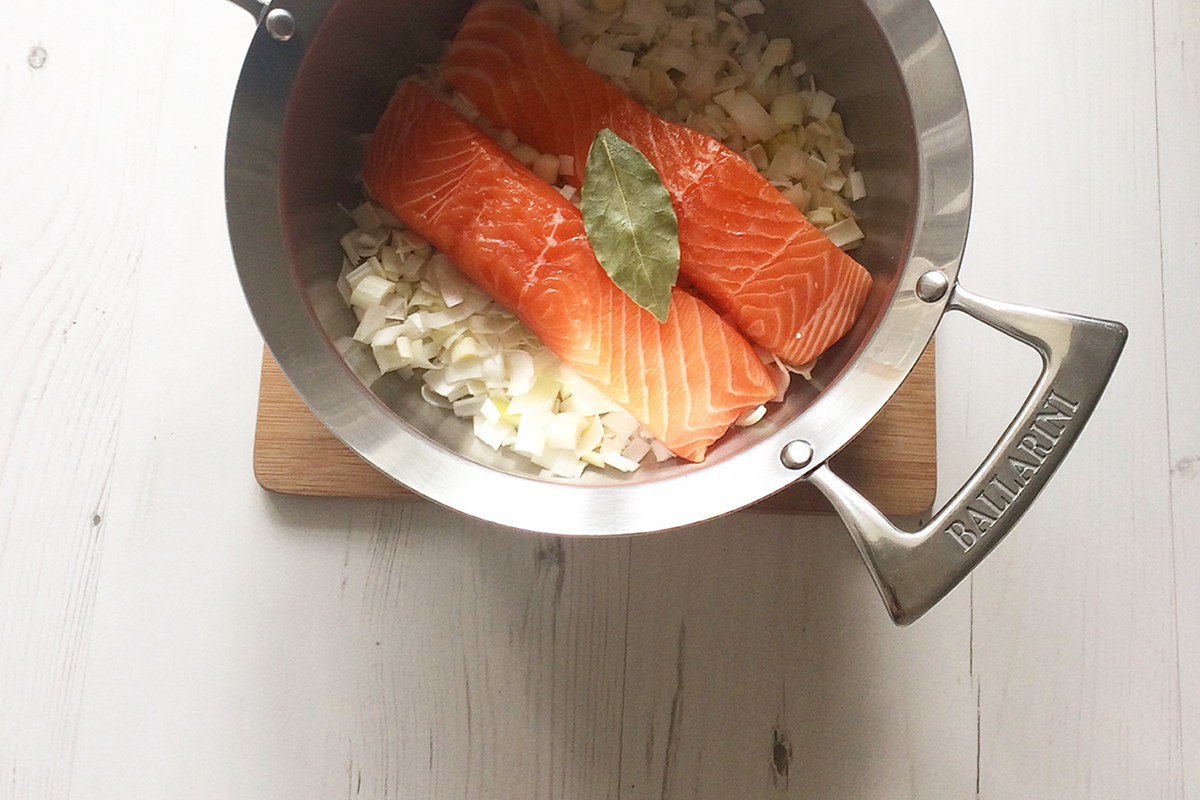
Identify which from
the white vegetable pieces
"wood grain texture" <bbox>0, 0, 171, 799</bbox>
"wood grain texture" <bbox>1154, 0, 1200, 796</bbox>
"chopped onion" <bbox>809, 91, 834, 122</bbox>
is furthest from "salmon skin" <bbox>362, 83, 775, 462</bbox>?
"wood grain texture" <bbox>1154, 0, 1200, 796</bbox>

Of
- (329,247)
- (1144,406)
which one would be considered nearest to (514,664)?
(329,247)

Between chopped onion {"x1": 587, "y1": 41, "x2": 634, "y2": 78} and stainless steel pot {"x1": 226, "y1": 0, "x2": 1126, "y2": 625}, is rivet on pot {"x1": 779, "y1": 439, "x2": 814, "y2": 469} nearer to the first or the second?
stainless steel pot {"x1": 226, "y1": 0, "x2": 1126, "y2": 625}

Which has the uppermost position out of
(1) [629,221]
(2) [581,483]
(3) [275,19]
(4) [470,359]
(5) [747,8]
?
(5) [747,8]

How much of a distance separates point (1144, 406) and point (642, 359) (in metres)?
0.61

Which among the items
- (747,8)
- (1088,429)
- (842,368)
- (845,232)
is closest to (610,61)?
(747,8)

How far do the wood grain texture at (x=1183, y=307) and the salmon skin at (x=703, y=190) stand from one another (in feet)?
1.51

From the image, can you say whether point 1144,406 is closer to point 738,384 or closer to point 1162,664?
point 1162,664

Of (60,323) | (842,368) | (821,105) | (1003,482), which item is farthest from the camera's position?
(60,323)

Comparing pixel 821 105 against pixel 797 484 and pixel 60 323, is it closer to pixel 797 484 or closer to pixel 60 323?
pixel 797 484

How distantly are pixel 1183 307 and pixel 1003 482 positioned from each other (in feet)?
1.76

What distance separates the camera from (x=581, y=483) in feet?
2.62

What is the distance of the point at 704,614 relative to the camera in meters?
1.04

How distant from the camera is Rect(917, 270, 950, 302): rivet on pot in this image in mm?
776

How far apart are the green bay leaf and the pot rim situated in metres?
0.20
